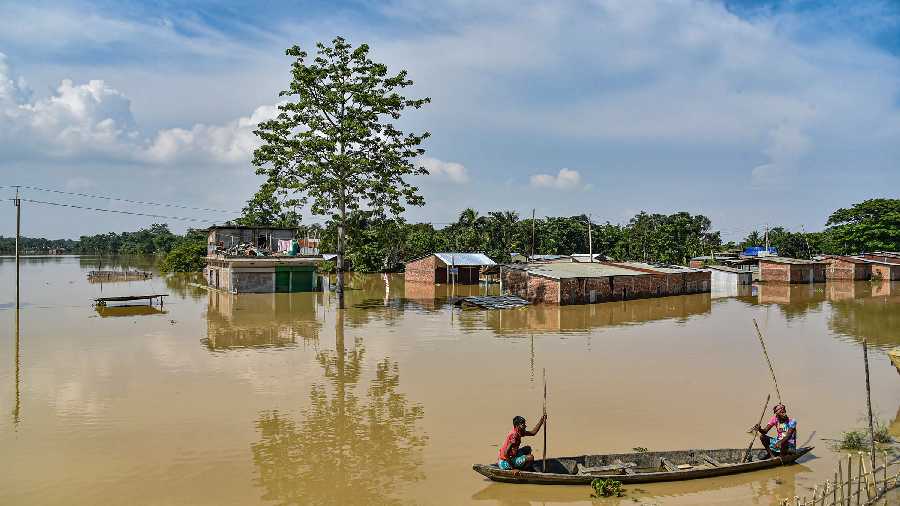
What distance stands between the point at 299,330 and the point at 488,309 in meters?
→ 14.0

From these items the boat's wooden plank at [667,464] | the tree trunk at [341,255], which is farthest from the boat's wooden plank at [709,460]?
the tree trunk at [341,255]

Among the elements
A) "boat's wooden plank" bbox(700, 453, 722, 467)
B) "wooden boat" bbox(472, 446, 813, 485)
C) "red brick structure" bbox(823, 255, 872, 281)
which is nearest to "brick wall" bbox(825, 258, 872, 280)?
"red brick structure" bbox(823, 255, 872, 281)

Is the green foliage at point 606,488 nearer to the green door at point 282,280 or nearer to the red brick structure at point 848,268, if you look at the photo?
the green door at point 282,280

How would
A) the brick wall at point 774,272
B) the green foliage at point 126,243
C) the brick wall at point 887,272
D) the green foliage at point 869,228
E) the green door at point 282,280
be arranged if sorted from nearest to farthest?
the green door at point 282,280
the brick wall at point 774,272
the brick wall at point 887,272
the green foliage at point 869,228
the green foliage at point 126,243

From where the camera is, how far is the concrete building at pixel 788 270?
6384 centimetres

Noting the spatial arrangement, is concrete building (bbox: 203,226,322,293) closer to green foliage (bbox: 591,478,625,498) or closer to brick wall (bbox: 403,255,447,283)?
brick wall (bbox: 403,255,447,283)

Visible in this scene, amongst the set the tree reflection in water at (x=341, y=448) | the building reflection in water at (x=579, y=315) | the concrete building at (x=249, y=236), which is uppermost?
the concrete building at (x=249, y=236)

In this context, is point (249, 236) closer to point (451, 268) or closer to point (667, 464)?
point (451, 268)

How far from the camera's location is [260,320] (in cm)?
3597

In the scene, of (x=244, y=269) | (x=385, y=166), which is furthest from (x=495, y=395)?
(x=244, y=269)

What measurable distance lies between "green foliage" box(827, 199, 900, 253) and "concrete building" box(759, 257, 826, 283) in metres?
32.1

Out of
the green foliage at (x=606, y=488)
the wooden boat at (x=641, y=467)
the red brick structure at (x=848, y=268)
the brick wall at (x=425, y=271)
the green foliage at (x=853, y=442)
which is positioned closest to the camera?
the green foliage at (x=606, y=488)

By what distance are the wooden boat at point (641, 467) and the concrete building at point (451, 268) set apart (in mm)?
48338

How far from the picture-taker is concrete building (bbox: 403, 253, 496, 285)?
204 feet
